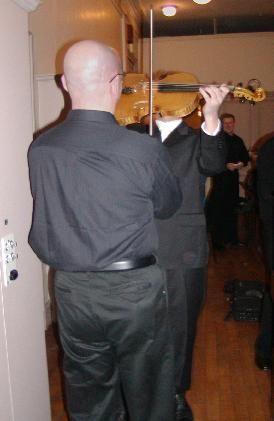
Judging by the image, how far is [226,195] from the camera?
488cm

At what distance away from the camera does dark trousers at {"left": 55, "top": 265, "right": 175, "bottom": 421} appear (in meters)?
1.33

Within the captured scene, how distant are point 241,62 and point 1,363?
6.24 metres

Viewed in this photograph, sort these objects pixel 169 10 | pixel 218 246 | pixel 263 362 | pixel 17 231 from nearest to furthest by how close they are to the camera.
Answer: pixel 17 231 → pixel 263 362 → pixel 218 246 → pixel 169 10

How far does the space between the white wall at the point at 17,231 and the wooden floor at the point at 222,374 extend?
64 cm

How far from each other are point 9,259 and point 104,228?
40 cm

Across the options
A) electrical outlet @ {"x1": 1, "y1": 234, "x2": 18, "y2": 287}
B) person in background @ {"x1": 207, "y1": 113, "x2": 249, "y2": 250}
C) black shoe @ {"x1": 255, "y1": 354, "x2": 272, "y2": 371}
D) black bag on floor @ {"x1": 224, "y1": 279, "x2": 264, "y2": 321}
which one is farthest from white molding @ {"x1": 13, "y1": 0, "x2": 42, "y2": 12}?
person in background @ {"x1": 207, "y1": 113, "x2": 249, "y2": 250}

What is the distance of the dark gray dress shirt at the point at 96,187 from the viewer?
1260 mm

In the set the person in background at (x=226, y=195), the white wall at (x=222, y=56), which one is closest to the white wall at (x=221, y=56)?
the white wall at (x=222, y=56)

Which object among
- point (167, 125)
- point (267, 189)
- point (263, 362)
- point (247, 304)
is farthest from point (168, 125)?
point (247, 304)

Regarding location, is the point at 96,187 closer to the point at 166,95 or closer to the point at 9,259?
the point at 9,259

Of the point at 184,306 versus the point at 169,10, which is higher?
the point at 169,10

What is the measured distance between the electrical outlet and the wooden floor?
3.29 feet

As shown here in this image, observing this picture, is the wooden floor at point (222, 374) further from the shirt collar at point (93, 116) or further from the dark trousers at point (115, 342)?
the shirt collar at point (93, 116)

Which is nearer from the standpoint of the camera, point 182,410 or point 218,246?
point 182,410
